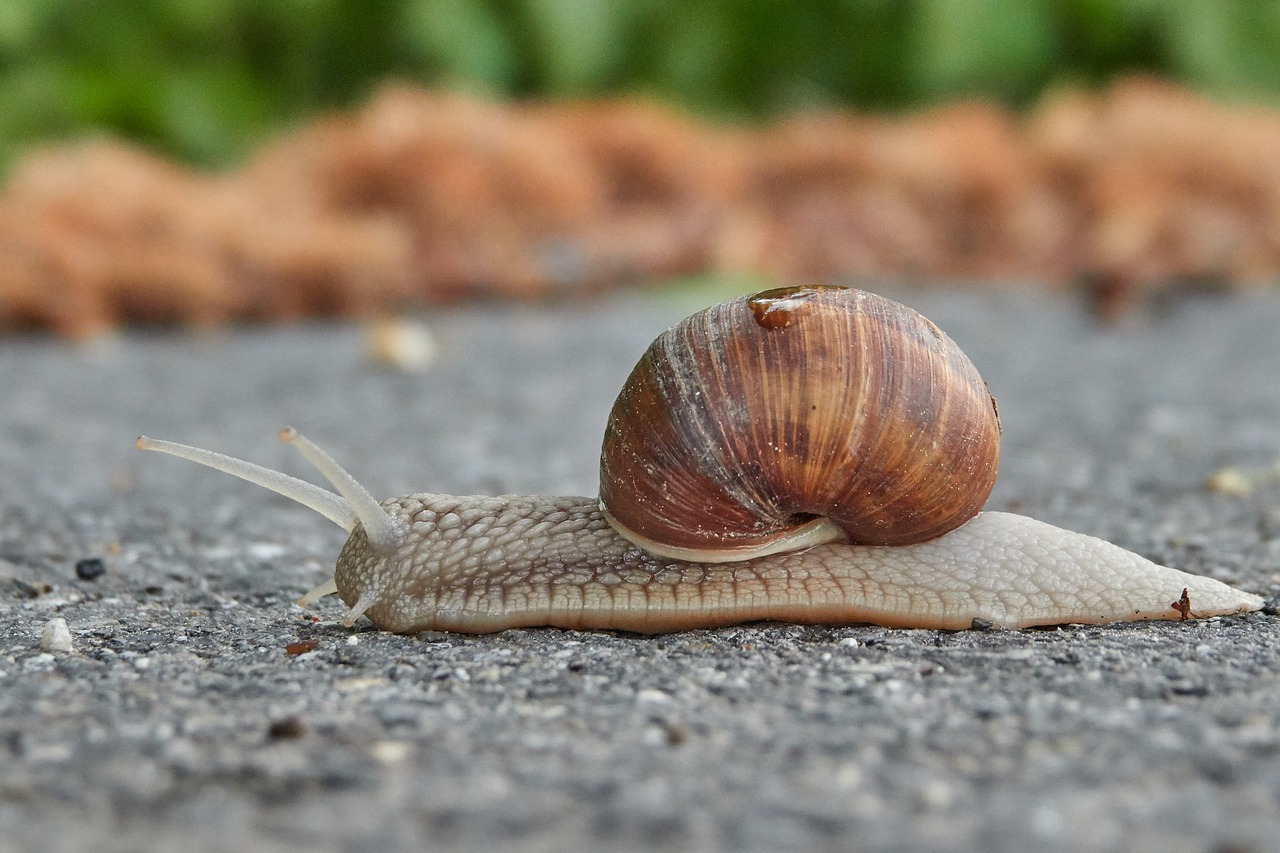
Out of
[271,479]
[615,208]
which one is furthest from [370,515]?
[615,208]

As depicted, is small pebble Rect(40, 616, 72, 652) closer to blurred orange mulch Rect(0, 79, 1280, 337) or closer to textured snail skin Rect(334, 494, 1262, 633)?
textured snail skin Rect(334, 494, 1262, 633)

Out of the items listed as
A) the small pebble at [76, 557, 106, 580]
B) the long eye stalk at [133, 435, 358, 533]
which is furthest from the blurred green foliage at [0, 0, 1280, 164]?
the long eye stalk at [133, 435, 358, 533]

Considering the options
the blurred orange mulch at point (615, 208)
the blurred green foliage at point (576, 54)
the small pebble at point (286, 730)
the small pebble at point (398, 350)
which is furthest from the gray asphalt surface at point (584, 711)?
the blurred green foliage at point (576, 54)

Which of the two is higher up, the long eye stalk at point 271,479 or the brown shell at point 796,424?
the brown shell at point 796,424

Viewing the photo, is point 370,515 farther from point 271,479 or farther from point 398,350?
point 398,350

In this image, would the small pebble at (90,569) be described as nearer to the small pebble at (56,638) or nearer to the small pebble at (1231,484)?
the small pebble at (56,638)

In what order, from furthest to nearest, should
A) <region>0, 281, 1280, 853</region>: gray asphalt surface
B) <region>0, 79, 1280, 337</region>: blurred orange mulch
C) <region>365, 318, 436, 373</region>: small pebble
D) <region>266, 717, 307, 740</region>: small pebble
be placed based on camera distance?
<region>0, 79, 1280, 337</region>: blurred orange mulch → <region>365, 318, 436, 373</region>: small pebble → <region>266, 717, 307, 740</region>: small pebble → <region>0, 281, 1280, 853</region>: gray asphalt surface
